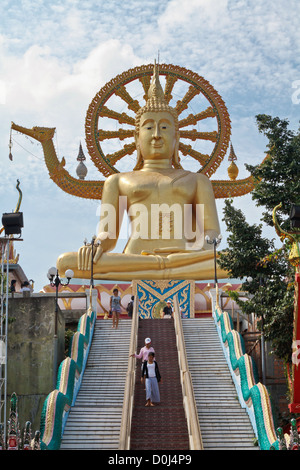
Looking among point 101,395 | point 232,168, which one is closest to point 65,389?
point 101,395

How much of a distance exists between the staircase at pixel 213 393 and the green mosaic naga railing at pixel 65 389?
1.95 m

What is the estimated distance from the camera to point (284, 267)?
16688 millimetres

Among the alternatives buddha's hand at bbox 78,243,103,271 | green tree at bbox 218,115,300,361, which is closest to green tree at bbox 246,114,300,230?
green tree at bbox 218,115,300,361

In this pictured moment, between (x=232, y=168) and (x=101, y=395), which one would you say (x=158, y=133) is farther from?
(x=101, y=395)

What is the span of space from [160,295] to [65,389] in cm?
728

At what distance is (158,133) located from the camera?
23.4 metres

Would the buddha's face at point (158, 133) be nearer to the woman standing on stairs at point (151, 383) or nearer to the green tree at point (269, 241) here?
the green tree at point (269, 241)

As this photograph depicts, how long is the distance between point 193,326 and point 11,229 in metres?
5.01

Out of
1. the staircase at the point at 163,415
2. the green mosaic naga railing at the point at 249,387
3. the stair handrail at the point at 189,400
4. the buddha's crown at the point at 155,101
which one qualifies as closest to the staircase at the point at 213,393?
the green mosaic naga railing at the point at 249,387

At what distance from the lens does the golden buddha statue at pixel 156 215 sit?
21109mm

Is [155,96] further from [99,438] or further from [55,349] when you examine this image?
[99,438]

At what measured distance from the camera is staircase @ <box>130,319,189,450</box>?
11.9 m

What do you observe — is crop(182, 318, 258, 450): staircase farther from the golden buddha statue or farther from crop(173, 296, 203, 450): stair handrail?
the golden buddha statue

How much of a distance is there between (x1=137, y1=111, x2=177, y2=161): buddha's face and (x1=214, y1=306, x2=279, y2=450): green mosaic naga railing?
316 inches
